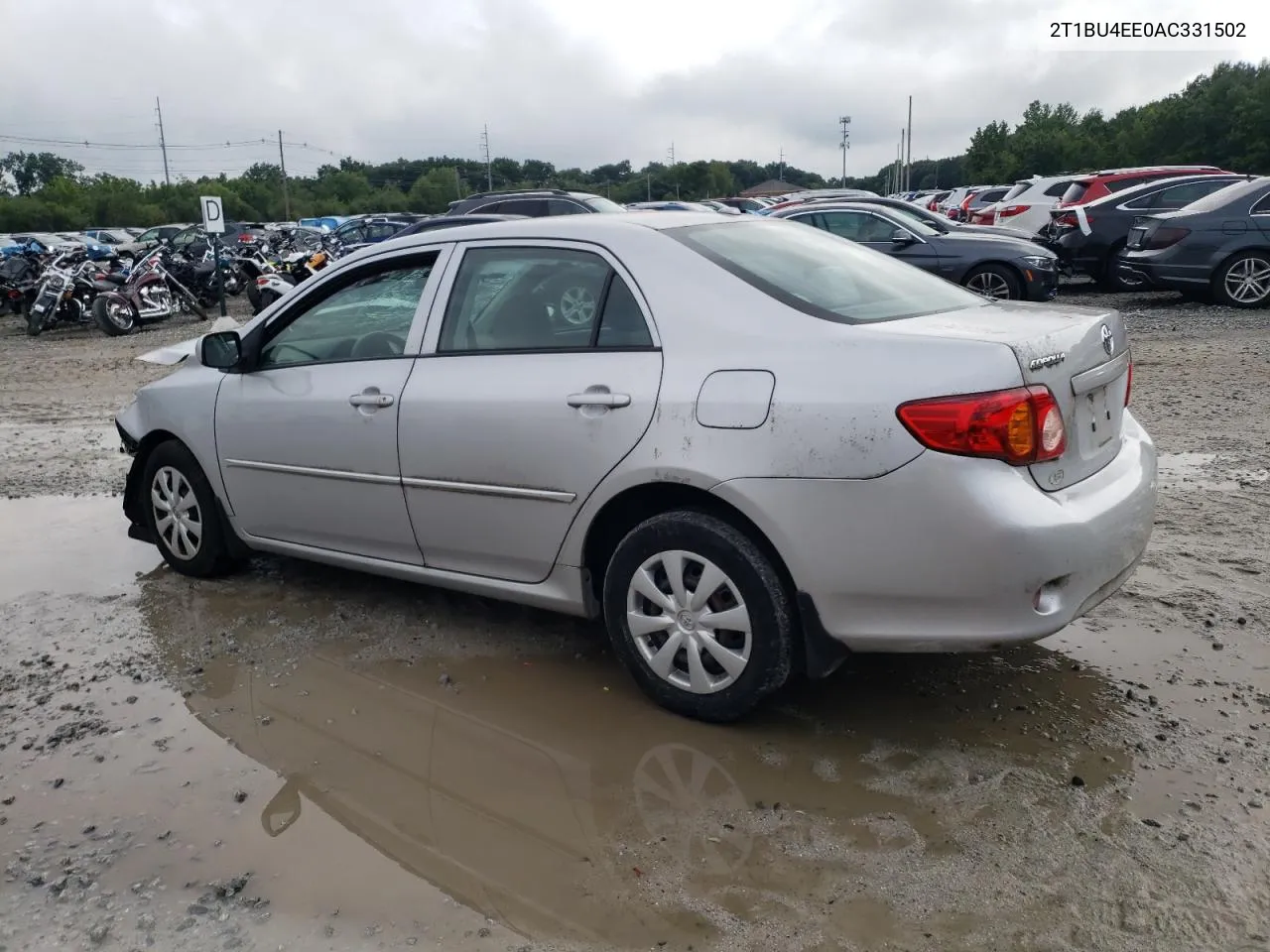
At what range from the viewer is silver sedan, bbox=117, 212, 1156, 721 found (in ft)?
10.2

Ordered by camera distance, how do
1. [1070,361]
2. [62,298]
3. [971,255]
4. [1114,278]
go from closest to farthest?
1. [1070,361]
2. [971,255]
3. [1114,278]
4. [62,298]

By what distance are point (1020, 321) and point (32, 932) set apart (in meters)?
3.30

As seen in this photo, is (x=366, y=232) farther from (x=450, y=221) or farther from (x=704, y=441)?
(x=704, y=441)

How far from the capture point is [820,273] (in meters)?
3.88

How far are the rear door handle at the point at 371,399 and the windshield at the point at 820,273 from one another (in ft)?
4.14

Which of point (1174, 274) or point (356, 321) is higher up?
point (356, 321)

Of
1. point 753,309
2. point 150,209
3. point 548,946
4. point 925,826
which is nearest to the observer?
point 548,946

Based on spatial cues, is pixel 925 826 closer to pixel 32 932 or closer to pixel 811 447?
pixel 811 447

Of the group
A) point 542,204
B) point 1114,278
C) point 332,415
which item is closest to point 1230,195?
point 1114,278

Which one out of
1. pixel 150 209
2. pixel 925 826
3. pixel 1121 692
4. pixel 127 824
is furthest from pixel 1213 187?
pixel 150 209

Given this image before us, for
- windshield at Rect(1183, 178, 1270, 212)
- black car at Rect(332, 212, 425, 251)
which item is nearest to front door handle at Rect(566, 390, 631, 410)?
windshield at Rect(1183, 178, 1270, 212)

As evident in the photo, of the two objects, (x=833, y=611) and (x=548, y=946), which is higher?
(x=833, y=611)

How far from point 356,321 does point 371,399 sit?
0.50 meters

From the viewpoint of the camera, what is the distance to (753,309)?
137 inches
